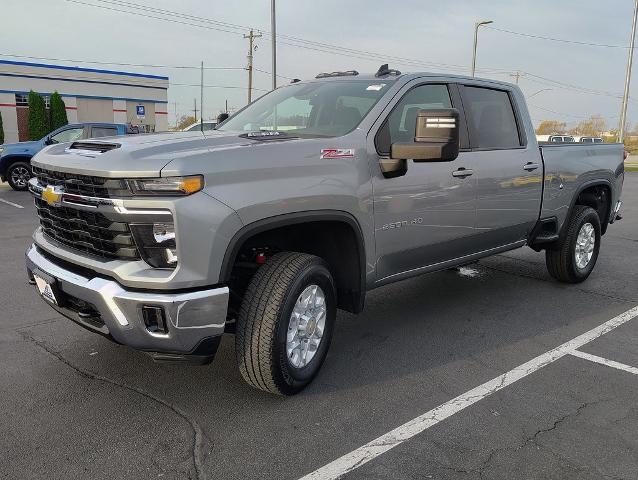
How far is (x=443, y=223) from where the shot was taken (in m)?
4.28

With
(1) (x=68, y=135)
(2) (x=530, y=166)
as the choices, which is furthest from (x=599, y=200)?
(1) (x=68, y=135)

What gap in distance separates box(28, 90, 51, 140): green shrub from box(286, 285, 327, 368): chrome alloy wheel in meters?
36.7

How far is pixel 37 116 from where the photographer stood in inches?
1406

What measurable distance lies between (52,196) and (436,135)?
2215 millimetres

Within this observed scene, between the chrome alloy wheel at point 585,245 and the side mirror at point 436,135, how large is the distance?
10.3ft

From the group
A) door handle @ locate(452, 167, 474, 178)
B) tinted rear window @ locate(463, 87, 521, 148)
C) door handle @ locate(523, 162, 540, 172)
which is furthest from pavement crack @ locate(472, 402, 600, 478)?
door handle @ locate(523, 162, 540, 172)

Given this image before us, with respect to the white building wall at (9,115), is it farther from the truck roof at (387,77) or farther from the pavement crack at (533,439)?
the pavement crack at (533,439)

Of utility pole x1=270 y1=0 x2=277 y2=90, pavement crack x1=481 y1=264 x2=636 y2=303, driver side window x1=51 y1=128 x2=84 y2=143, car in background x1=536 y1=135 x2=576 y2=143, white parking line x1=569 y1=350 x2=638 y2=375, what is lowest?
white parking line x1=569 y1=350 x2=638 y2=375

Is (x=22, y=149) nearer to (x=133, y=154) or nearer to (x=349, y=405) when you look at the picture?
(x=133, y=154)

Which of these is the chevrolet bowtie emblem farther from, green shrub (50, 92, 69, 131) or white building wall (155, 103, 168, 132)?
white building wall (155, 103, 168, 132)

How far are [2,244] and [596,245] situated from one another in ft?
24.4

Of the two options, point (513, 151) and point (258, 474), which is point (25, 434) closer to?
point (258, 474)

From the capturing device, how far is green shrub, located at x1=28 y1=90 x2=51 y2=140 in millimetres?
35562

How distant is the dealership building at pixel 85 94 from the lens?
125 feet
